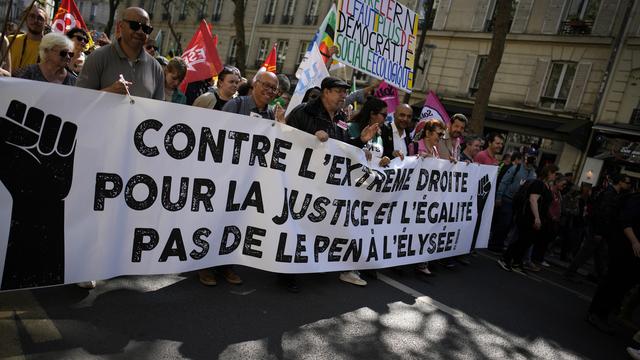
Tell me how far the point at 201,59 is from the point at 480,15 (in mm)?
17135

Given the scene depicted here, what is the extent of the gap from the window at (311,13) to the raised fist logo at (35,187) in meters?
26.3

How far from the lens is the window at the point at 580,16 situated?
17.9 metres

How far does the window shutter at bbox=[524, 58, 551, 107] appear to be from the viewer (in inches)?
743

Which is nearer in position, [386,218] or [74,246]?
[74,246]

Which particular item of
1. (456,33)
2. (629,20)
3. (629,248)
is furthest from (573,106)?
(629,248)

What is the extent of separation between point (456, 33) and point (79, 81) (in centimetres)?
2058

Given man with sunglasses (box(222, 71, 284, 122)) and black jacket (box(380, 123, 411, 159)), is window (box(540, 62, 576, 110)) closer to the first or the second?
black jacket (box(380, 123, 411, 159))

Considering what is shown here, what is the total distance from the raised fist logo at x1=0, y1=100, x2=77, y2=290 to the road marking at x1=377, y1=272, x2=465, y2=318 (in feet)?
10.4

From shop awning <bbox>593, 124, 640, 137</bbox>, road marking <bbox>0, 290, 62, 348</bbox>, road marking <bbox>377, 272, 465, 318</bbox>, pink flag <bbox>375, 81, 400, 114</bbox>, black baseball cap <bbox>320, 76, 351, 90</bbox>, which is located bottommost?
road marking <bbox>0, 290, 62, 348</bbox>

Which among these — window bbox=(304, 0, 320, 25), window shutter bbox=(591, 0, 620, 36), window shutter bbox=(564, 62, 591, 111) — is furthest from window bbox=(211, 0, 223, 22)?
window shutter bbox=(591, 0, 620, 36)

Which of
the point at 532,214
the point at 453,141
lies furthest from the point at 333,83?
the point at 532,214

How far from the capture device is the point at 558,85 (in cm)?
1870

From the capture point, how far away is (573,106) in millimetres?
18062

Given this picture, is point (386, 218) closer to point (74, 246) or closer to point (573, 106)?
point (74, 246)
